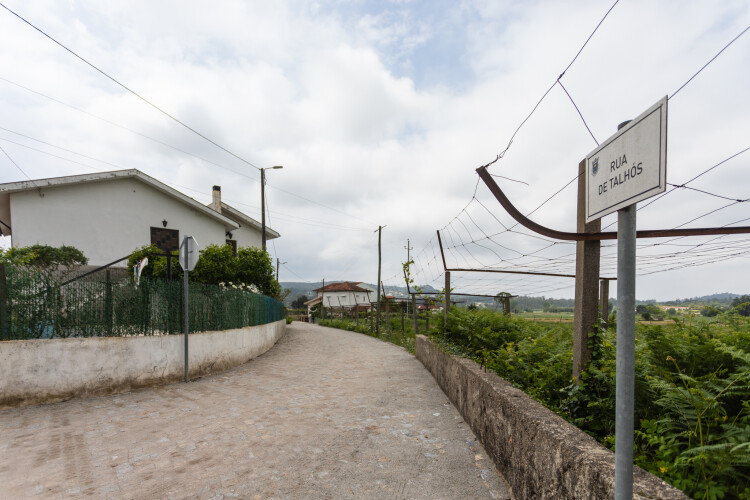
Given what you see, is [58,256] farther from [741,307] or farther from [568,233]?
[741,307]

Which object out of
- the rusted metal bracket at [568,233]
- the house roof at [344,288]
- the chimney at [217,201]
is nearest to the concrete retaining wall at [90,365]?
the rusted metal bracket at [568,233]

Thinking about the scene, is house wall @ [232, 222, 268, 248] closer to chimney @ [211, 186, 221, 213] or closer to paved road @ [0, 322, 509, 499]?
chimney @ [211, 186, 221, 213]

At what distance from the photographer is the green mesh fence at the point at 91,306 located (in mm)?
6770

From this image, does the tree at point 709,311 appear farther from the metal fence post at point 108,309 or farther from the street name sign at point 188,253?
the metal fence post at point 108,309

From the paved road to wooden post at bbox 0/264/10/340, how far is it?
1234mm

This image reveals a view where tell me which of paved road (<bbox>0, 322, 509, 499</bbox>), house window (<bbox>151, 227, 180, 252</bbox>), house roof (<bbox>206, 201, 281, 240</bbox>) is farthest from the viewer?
house roof (<bbox>206, 201, 281, 240</bbox>)

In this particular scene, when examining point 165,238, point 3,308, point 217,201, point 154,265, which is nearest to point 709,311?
point 3,308

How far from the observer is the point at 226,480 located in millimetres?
3812

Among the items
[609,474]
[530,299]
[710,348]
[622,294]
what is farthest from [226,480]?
[530,299]

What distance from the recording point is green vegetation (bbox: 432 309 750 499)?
2.09 metres

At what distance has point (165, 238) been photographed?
747 inches

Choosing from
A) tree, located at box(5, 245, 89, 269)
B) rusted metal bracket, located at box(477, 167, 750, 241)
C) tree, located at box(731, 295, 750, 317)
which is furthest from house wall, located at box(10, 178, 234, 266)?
tree, located at box(731, 295, 750, 317)

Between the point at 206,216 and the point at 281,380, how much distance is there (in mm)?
14247

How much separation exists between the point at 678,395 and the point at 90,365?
8335 millimetres
